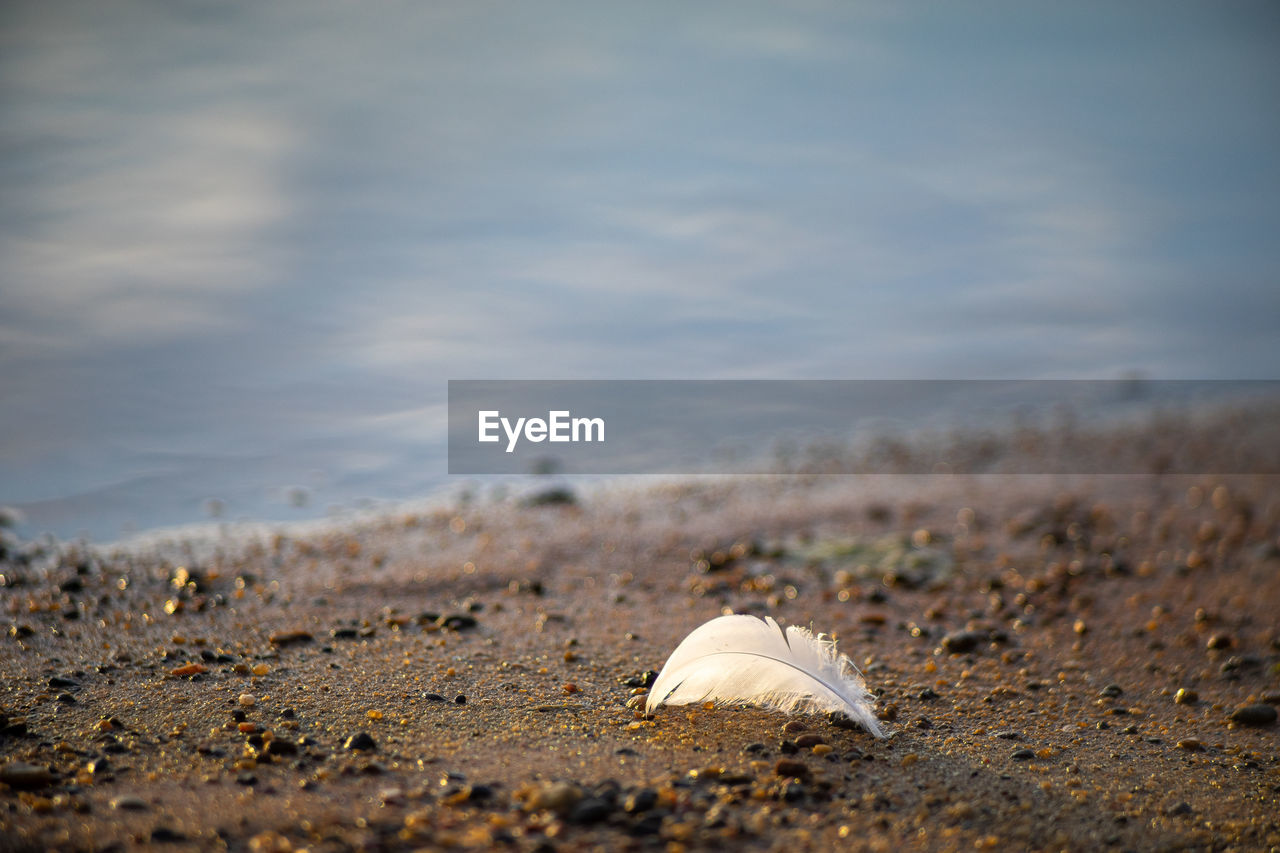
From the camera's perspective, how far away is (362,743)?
3.45 meters

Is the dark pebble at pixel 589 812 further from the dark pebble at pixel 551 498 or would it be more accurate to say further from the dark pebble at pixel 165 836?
the dark pebble at pixel 551 498

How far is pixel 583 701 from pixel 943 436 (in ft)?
29.6

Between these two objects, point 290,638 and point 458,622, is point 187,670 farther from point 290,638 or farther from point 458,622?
point 458,622

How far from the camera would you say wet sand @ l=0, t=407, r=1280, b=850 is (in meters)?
3.02

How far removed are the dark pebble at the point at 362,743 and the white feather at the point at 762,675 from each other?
1.16 m

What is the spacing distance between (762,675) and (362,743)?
1.65 meters

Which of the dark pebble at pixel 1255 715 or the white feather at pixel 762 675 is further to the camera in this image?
the dark pebble at pixel 1255 715

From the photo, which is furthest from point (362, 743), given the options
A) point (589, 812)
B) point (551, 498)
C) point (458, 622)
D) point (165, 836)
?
point (551, 498)

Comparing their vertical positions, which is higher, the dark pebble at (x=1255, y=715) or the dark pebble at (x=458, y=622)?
the dark pebble at (x=458, y=622)

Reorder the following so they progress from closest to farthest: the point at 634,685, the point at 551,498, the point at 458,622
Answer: the point at 634,685 < the point at 458,622 < the point at 551,498

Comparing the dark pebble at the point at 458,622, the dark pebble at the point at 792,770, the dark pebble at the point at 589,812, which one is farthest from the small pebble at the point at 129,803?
the dark pebble at the point at 458,622

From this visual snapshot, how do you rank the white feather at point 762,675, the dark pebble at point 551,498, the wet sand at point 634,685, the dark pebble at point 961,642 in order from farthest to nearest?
the dark pebble at point 551,498, the dark pebble at point 961,642, the white feather at point 762,675, the wet sand at point 634,685

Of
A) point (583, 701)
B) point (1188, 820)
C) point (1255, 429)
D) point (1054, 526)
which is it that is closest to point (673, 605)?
point (583, 701)

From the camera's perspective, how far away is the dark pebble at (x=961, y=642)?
536 centimetres
